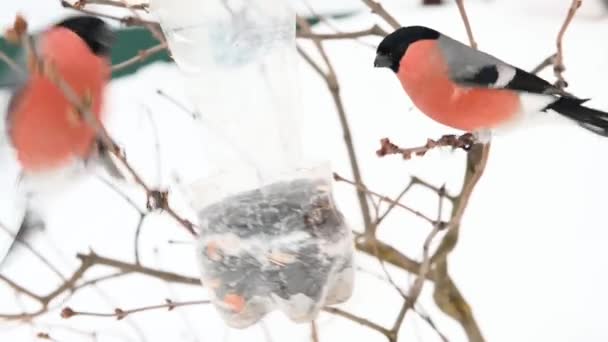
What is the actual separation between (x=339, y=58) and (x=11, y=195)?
2.14 feet

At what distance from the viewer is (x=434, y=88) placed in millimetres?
843

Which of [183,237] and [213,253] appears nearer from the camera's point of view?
[213,253]

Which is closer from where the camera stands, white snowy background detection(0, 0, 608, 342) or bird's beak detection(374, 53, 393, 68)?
bird's beak detection(374, 53, 393, 68)

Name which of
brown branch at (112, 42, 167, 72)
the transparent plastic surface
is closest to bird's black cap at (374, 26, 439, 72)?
the transparent plastic surface

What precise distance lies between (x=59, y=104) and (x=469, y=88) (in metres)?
0.42

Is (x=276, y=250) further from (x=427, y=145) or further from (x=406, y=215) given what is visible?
(x=406, y=215)

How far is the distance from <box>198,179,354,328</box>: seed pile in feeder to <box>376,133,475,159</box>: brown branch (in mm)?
93

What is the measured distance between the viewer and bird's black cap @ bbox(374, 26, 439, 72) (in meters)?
0.79

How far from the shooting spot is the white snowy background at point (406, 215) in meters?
1.20

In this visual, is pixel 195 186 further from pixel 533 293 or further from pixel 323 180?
pixel 533 293

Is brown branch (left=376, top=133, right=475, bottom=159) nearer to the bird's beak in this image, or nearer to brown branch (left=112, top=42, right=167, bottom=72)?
the bird's beak

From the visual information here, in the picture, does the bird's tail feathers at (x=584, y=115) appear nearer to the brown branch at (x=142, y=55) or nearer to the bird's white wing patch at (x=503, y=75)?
the bird's white wing patch at (x=503, y=75)

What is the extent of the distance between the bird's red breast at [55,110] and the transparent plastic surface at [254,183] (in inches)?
5.0

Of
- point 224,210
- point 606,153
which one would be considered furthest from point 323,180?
point 606,153
